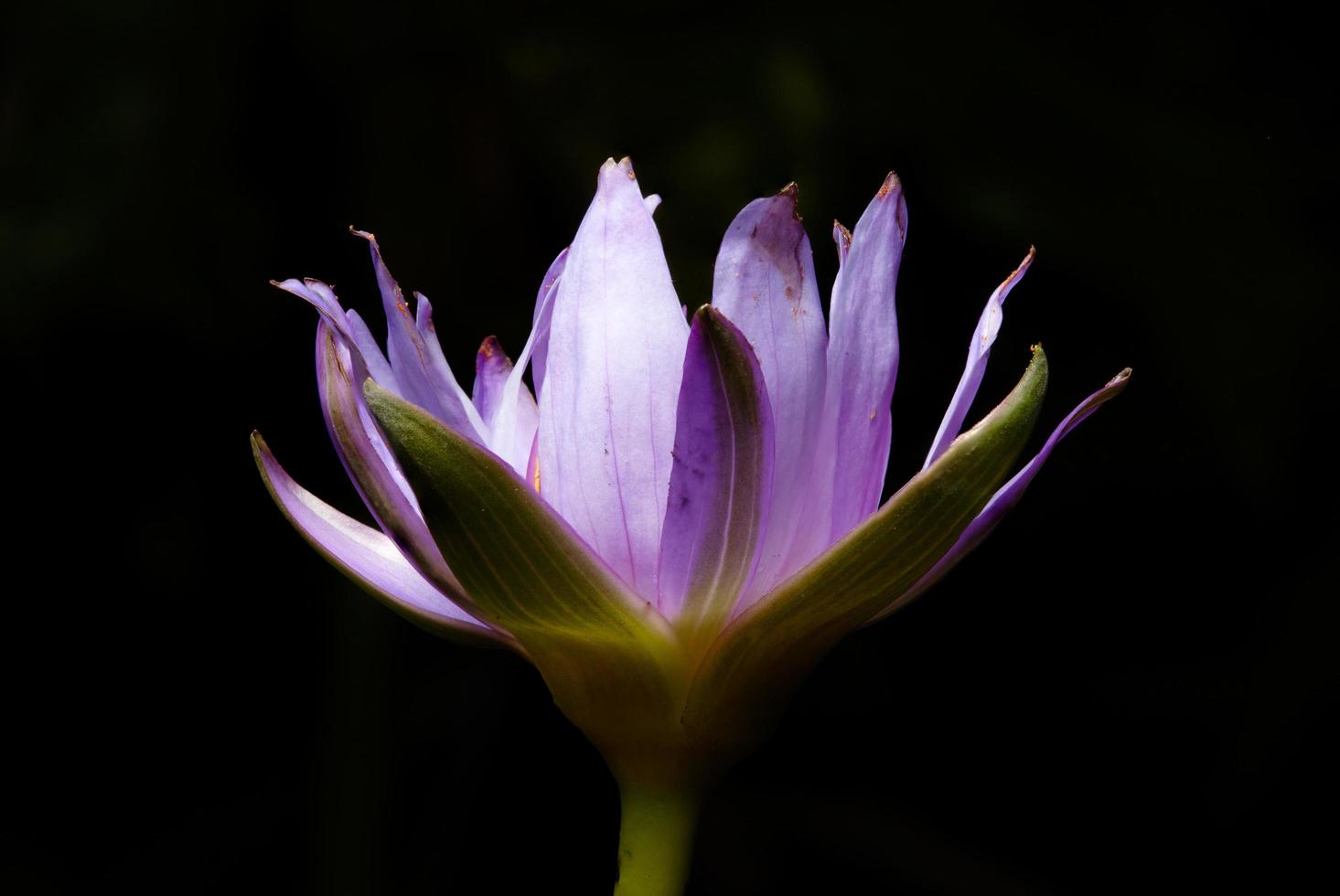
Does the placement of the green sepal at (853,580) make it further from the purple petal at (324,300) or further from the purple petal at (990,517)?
the purple petal at (324,300)

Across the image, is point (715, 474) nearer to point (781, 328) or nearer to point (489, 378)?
point (781, 328)

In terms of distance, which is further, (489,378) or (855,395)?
(489,378)

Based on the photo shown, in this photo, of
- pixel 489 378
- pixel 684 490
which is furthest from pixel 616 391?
pixel 489 378

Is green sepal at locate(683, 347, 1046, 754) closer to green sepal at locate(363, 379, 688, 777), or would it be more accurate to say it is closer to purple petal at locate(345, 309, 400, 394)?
green sepal at locate(363, 379, 688, 777)

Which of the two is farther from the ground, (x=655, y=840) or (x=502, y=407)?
(x=502, y=407)

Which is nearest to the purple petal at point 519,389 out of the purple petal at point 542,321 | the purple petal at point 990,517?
the purple petal at point 542,321
